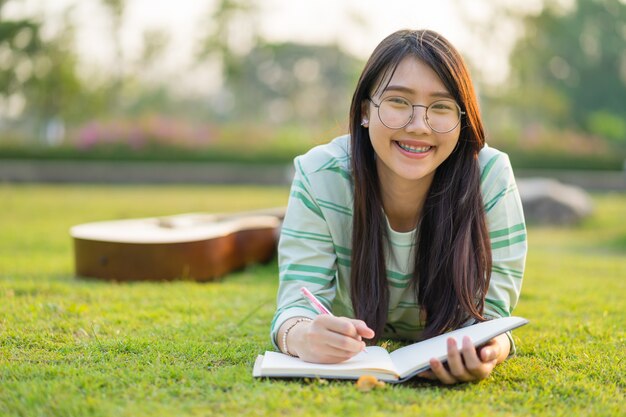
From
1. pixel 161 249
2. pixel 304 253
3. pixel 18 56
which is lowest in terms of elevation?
pixel 161 249

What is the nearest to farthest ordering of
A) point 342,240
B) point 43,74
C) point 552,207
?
1. point 342,240
2. point 552,207
3. point 43,74

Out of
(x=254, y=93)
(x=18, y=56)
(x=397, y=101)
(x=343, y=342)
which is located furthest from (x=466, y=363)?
(x=254, y=93)

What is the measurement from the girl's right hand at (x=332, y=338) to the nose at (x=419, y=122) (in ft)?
2.04

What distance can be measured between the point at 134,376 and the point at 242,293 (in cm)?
182

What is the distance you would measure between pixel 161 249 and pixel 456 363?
2.48 meters

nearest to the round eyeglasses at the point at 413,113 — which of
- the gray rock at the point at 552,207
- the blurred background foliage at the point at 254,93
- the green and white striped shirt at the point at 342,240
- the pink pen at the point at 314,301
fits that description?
the green and white striped shirt at the point at 342,240

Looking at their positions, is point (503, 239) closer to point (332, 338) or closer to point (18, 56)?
point (332, 338)

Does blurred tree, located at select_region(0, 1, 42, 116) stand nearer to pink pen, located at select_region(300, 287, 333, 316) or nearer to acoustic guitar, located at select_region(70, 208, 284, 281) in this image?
acoustic guitar, located at select_region(70, 208, 284, 281)

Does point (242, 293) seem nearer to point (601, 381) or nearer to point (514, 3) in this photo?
point (601, 381)

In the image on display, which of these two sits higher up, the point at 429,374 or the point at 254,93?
the point at 254,93

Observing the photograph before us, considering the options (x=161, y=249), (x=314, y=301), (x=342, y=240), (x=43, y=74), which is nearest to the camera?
(x=314, y=301)

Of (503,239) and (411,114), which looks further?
(503,239)

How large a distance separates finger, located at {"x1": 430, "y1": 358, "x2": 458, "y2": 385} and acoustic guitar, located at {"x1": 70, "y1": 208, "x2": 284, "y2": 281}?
2395 mm

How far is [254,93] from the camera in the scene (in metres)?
30.0
